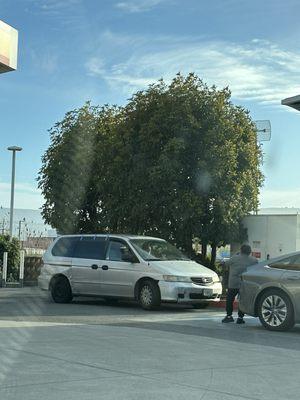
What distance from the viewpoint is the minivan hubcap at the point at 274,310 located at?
11.6 meters

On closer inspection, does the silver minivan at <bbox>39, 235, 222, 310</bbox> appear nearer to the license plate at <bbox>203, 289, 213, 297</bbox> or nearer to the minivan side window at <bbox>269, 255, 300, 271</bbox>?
the license plate at <bbox>203, 289, 213, 297</bbox>

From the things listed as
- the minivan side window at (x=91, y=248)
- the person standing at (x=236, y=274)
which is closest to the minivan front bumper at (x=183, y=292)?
the person standing at (x=236, y=274)

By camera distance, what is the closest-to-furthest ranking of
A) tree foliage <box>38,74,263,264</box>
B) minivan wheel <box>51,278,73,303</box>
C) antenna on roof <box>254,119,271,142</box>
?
minivan wheel <box>51,278,73,303</box>, tree foliage <box>38,74,263,264</box>, antenna on roof <box>254,119,271,142</box>

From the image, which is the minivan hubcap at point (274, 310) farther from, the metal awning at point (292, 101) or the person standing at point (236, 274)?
the metal awning at point (292, 101)

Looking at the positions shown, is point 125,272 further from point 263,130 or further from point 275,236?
point 263,130

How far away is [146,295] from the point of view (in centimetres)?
1493

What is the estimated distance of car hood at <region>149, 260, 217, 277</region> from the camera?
14.7 m

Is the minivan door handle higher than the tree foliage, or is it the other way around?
the tree foliage

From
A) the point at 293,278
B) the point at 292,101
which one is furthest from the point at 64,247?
the point at 293,278

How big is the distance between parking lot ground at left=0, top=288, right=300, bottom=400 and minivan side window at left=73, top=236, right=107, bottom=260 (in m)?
2.63

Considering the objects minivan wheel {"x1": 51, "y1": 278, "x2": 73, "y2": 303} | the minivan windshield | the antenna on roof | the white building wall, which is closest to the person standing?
the minivan windshield

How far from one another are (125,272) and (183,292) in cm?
163

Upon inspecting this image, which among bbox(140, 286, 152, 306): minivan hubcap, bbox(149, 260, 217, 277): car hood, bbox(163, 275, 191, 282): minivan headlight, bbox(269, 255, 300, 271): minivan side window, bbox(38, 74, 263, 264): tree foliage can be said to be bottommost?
bbox(140, 286, 152, 306): minivan hubcap

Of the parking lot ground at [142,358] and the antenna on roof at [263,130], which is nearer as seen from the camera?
the parking lot ground at [142,358]
